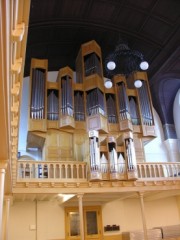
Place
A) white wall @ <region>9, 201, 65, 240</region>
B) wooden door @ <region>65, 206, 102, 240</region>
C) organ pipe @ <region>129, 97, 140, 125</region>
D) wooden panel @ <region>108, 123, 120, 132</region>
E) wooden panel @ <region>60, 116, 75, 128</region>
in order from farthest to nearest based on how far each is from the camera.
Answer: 1. organ pipe @ <region>129, 97, 140, 125</region>
2. wooden door @ <region>65, 206, 102, 240</region>
3. wooden panel @ <region>108, 123, 120, 132</region>
4. white wall @ <region>9, 201, 65, 240</region>
5. wooden panel @ <region>60, 116, 75, 128</region>

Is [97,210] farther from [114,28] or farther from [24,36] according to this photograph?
[24,36]

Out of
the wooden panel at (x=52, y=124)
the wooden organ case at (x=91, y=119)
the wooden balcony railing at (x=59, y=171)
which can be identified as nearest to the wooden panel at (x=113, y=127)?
the wooden organ case at (x=91, y=119)

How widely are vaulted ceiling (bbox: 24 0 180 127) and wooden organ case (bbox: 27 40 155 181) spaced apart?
2.61ft

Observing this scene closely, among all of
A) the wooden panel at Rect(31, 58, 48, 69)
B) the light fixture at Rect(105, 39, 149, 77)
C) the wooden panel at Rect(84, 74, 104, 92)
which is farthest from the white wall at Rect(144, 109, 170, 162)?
the wooden panel at Rect(31, 58, 48, 69)

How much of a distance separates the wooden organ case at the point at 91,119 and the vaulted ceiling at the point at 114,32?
796mm

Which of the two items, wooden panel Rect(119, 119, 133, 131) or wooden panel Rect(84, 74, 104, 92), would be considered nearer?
wooden panel Rect(119, 119, 133, 131)

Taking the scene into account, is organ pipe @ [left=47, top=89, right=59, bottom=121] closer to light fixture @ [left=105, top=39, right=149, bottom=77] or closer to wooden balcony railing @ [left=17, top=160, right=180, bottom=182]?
wooden balcony railing @ [left=17, top=160, right=180, bottom=182]

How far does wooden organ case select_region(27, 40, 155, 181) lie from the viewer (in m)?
10.2

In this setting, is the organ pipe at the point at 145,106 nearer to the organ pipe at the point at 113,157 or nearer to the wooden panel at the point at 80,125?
the organ pipe at the point at 113,157

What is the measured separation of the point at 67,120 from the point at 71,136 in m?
1.25

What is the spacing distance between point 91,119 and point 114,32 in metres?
4.01

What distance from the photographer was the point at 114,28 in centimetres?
1162

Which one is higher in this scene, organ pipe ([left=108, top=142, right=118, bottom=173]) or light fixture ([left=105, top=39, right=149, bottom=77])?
light fixture ([left=105, top=39, right=149, bottom=77])

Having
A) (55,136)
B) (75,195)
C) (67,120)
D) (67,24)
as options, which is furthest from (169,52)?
(75,195)
